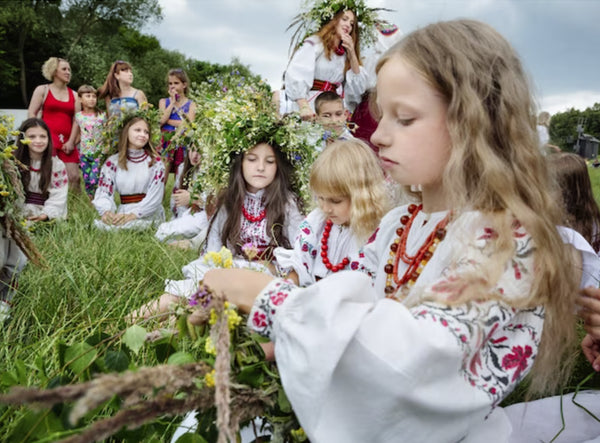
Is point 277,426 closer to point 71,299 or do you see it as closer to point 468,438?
point 468,438

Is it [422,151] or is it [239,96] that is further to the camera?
[239,96]

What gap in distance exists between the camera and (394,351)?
2.92 ft

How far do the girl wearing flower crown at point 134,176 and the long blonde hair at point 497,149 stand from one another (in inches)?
190

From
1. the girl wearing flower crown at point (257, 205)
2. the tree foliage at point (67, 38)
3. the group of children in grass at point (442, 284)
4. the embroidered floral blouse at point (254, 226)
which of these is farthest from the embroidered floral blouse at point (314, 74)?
the tree foliage at point (67, 38)

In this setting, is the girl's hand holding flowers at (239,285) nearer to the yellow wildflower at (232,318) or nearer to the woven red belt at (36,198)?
the yellow wildflower at (232,318)

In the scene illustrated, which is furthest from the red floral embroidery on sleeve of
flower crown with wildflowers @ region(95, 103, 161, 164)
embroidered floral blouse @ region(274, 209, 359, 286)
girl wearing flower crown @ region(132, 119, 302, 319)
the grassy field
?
flower crown with wildflowers @ region(95, 103, 161, 164)

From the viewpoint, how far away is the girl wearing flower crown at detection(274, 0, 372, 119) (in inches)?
189

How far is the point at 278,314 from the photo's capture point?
984 mm

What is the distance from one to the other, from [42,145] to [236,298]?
5058mm

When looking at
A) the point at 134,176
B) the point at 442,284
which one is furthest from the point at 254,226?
the point at 442,284

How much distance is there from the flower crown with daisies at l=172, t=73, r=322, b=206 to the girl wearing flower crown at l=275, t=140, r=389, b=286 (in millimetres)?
668

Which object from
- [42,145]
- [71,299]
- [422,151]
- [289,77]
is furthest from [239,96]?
[422,151]

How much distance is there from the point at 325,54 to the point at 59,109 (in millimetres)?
4585

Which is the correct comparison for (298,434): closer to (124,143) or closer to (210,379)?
(210,379)
